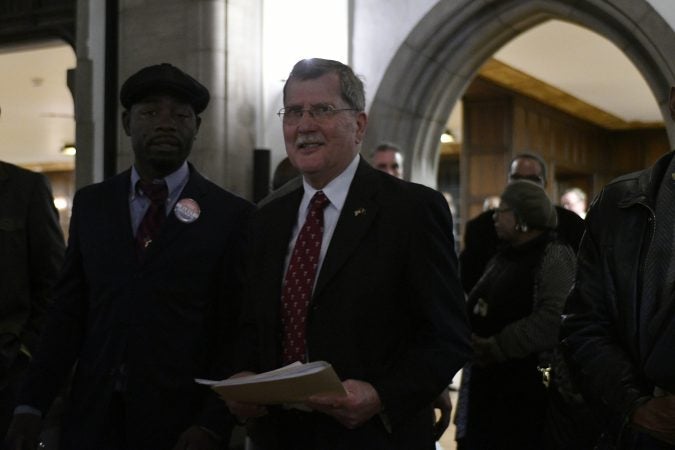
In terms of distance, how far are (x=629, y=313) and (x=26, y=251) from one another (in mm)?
1965

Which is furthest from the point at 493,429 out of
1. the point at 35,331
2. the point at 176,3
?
the point at 176,3

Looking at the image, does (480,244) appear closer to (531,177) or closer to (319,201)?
(531,177)

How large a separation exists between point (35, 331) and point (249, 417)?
1285mm

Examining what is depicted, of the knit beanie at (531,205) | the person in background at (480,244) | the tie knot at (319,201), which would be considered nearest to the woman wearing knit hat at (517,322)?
the knit beanie at (531,205)

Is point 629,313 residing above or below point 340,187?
below

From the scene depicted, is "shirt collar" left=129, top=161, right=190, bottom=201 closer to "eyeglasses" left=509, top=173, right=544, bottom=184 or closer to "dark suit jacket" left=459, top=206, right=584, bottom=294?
"dark suit jacket" left=459, top=206, right=584, bottom=294

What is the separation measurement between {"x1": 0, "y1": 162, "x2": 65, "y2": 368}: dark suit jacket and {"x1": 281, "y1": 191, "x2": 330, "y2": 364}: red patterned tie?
133 centimetres

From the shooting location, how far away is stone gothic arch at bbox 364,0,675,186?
5188 millimetres

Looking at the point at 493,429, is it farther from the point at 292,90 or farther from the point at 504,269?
the point at 292,90

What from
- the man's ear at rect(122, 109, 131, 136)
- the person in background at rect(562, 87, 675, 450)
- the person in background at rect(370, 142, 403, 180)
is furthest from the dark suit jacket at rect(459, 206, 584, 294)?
the person in background at rect(562, 87, 675, 450)

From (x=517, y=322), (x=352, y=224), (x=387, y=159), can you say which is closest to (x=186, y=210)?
(x=352, y=224)

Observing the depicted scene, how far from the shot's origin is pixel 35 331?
3.23 m

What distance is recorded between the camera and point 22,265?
322 cm

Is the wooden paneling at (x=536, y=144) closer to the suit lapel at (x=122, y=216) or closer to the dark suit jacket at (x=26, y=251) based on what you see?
the dark suit jacket at (x=26, y=251)
